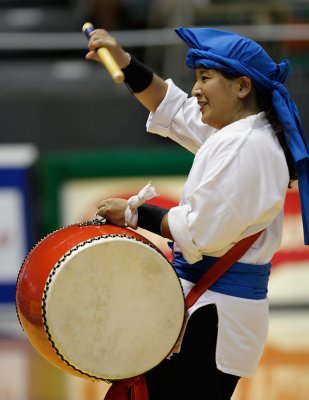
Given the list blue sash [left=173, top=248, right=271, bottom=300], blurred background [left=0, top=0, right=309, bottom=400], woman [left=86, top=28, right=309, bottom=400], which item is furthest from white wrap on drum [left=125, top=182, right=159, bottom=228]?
blurred background [left=0, top=0, right=309, bottom=400]

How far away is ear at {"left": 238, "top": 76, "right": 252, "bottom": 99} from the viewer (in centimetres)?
292

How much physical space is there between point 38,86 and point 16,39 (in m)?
0.40

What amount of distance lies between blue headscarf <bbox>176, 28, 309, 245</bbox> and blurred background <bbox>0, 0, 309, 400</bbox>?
3200mm

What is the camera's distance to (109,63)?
2764mm

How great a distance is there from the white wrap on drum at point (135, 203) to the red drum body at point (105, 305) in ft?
0.25

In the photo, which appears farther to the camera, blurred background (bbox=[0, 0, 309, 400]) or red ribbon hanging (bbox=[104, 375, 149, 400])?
blurred background (bbox=[0, 0, 309, 400])

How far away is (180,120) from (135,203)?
447 mm

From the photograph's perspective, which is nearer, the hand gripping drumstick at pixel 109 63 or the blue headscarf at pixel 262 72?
the hand gripping drumstick at pixel 109 63

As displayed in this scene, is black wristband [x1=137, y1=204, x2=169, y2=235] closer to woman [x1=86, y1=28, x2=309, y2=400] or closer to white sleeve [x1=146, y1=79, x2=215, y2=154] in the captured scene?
woman [x1=86, y1=28, x2=309, y2=400]

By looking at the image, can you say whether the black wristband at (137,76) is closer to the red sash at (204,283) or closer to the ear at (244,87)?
the ear at (244,87)

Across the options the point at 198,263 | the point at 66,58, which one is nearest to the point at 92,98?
the point at 66,58

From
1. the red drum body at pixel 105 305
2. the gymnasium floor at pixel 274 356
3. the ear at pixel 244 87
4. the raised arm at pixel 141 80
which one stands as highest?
the ear at pixel 244 87

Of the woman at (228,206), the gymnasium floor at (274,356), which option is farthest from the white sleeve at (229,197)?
the gymnasium floor at (274,356)

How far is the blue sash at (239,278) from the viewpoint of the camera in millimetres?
2939
